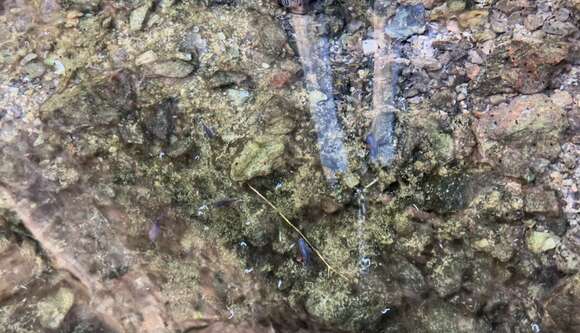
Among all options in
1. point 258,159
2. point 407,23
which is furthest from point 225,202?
point 407,23

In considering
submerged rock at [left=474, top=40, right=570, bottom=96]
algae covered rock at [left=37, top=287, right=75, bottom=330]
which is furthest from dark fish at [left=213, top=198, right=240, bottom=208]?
submerged rock at [left=474, top=40, right=570, bottom=96]

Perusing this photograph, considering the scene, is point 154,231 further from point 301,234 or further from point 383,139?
point 383,139

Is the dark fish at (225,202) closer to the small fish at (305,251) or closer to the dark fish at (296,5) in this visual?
the small fish at (305,251)

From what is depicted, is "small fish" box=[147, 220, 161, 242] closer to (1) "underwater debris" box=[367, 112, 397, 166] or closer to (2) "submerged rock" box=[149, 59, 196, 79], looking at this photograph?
(2) "submerged rock" box=[149, 59, 196, 79]

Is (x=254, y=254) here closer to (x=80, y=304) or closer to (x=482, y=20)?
(x=80, y=304)

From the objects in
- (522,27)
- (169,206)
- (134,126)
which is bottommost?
(169,206)

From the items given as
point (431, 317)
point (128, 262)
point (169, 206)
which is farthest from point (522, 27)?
point (128, 262)

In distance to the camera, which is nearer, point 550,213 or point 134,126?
point 550,213
